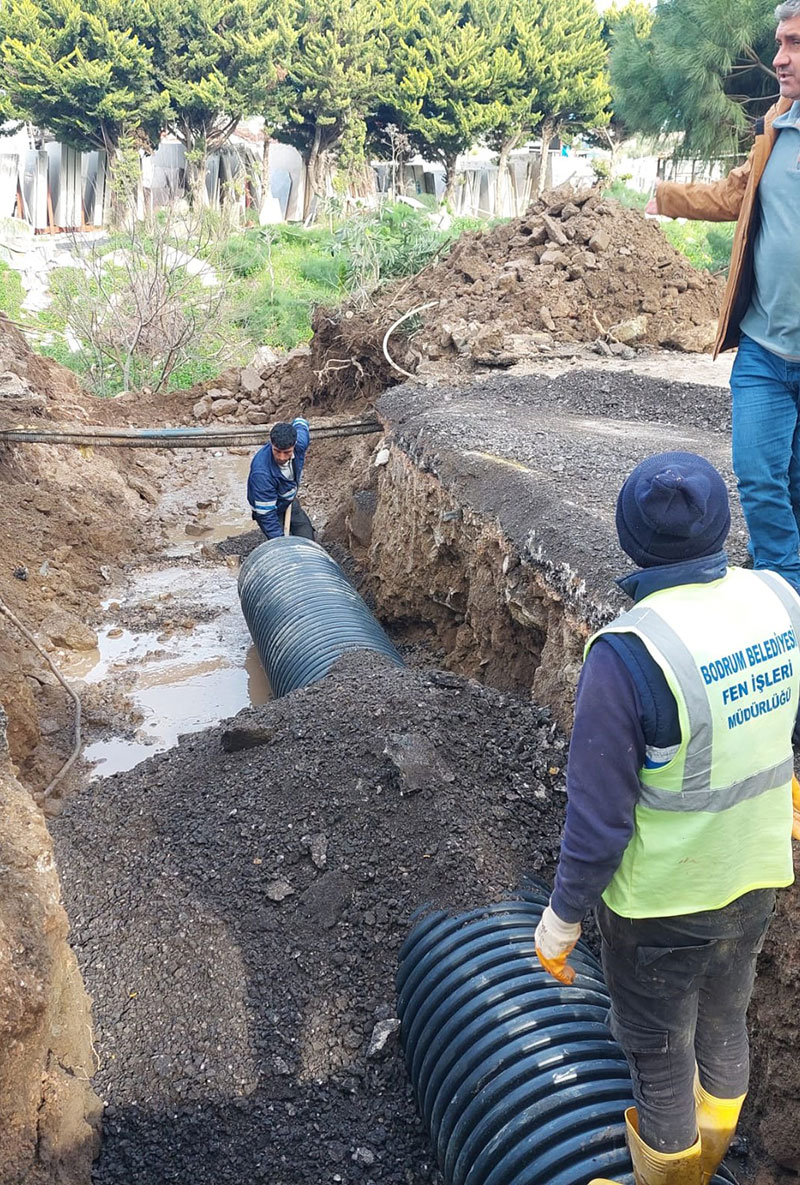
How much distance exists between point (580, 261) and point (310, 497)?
4.36 m

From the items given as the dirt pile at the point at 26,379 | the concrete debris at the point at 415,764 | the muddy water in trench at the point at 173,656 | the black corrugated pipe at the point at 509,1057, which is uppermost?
the dirt pile at the point at 26,379

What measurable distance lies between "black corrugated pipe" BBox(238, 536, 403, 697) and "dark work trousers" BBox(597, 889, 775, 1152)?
12.5 feet

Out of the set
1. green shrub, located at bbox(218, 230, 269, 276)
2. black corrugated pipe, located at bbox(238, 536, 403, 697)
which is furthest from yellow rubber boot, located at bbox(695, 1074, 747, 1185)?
green shrub, located at bbox(218, 230, 269, 276)

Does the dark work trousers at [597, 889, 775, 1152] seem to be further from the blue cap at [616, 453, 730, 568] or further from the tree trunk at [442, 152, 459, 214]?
the tree trunk at [442, 152, 459, 214]

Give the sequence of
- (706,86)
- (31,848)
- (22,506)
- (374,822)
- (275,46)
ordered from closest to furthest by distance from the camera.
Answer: (31,848)
(374,822)
(22,506)
(706,86)
(275,46)

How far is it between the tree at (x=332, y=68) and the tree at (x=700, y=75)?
69.2 ft

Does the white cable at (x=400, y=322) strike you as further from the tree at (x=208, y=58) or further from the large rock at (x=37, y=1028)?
the tree at (x=208, y=58)

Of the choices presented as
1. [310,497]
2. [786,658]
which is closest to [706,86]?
[310,497]

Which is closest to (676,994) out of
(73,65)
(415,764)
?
(415,764)

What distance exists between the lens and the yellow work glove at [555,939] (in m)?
2.21

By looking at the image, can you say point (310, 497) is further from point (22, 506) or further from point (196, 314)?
point (196, 314)

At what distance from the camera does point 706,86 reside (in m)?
11.6

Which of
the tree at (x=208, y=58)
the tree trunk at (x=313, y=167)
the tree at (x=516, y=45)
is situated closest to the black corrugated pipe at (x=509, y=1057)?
the tree at (x=208, y=58)

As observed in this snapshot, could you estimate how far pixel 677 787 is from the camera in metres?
2.05
